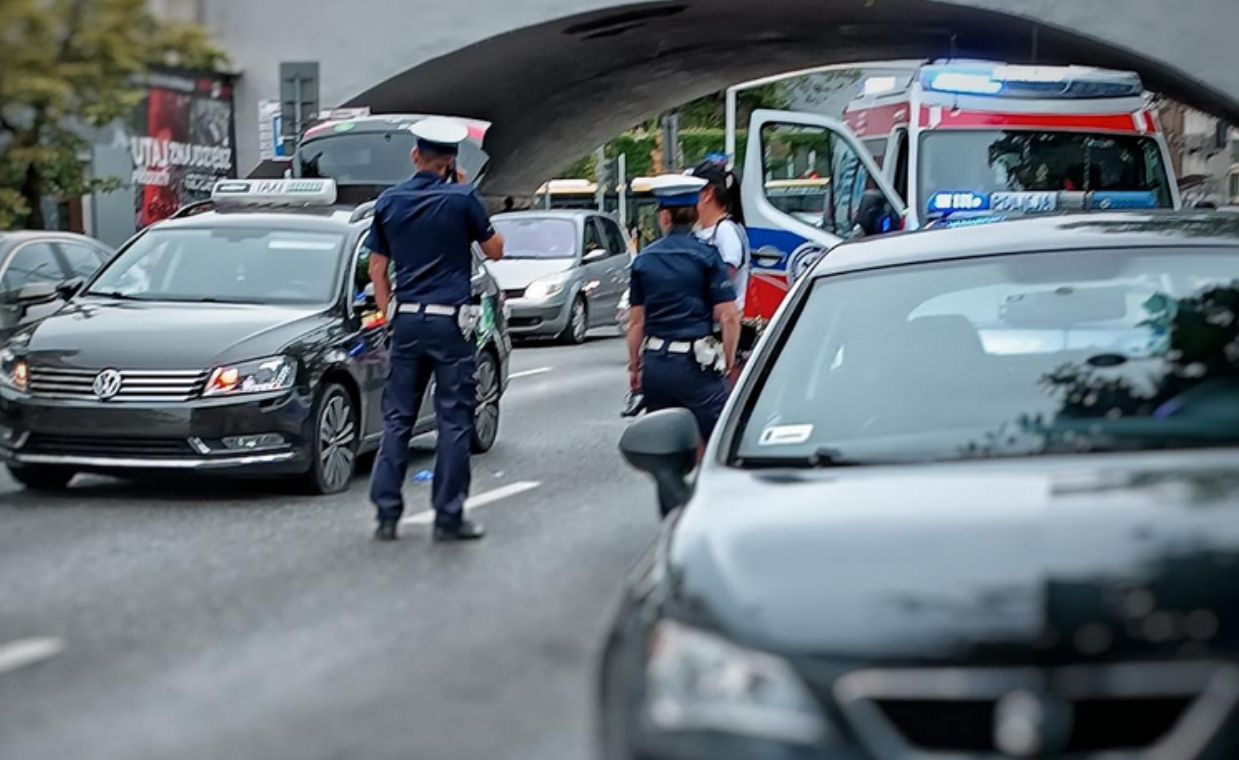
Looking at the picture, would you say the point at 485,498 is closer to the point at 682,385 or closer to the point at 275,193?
the point at 682,385

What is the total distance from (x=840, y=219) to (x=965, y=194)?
118 centimetres

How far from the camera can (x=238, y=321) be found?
10.7 meters

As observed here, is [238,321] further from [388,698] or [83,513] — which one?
[388,698]

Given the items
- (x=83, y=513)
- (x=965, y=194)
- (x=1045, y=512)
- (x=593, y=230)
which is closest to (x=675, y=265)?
(x=83, y=513)

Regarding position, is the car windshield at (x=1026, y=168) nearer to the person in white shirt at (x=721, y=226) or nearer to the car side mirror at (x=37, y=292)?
the person in white shirt at (x=721, y=226)

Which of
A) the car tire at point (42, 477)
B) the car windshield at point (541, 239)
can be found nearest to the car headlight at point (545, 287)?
the car windshield at point (541, 239)

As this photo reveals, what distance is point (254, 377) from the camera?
10.3 metres

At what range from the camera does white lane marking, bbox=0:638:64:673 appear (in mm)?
6398

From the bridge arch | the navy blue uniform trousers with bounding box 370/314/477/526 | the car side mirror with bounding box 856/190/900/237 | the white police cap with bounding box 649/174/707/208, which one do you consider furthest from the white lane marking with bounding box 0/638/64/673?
the bridge arch

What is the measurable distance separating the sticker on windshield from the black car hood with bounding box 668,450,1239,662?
0.57m

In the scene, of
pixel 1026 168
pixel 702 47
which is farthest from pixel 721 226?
pixel 702 47

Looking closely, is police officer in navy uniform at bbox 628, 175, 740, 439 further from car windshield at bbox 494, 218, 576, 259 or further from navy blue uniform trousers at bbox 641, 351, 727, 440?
car windshield at bbox 494, 218, 576, 259

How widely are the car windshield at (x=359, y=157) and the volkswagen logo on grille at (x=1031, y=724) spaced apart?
814 inches

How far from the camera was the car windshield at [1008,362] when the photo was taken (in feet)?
14.7
